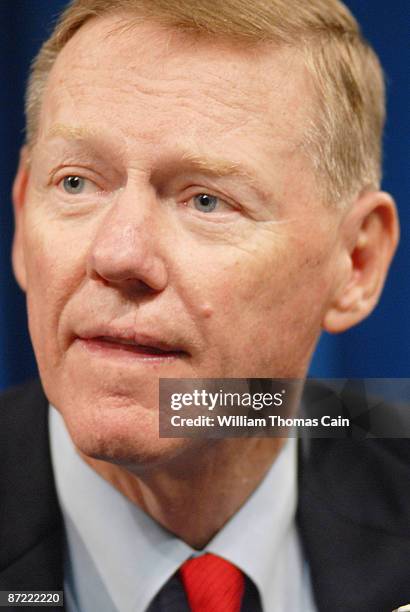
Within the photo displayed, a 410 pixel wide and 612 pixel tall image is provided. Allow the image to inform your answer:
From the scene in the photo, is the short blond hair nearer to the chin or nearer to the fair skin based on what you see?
the fair skin

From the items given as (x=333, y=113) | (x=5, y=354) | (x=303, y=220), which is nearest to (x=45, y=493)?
(x=5, y=354)

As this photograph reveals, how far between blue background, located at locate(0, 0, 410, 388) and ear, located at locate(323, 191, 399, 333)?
0.6 inches

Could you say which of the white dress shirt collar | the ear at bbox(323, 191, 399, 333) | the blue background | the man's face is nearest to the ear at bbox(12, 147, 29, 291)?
the blue background

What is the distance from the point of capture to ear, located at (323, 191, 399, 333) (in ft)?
4.48

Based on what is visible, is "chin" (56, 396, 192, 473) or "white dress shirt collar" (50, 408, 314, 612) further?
"white dress shirt collar" (50, 408, 314, 612)

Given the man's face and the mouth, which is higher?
the man's face

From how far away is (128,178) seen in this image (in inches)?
46.7

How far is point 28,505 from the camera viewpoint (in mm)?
1314

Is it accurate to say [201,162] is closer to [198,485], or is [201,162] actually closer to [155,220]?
[155,220]

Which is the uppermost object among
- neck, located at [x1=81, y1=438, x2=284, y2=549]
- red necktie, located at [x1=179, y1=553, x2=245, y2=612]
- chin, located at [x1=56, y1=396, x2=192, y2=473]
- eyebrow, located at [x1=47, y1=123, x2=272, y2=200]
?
eyebrow, located at [x1=47, y1=123, x2=272, y2=200]

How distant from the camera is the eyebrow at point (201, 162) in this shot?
1.19 meters

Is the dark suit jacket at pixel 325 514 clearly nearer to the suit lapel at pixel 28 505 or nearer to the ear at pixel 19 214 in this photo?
the suit lapel at pixel 28 505

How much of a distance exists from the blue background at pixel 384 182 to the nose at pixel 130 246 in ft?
0.93

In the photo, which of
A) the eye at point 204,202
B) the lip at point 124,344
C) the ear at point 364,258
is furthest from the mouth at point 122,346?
the ear at point 364,258
